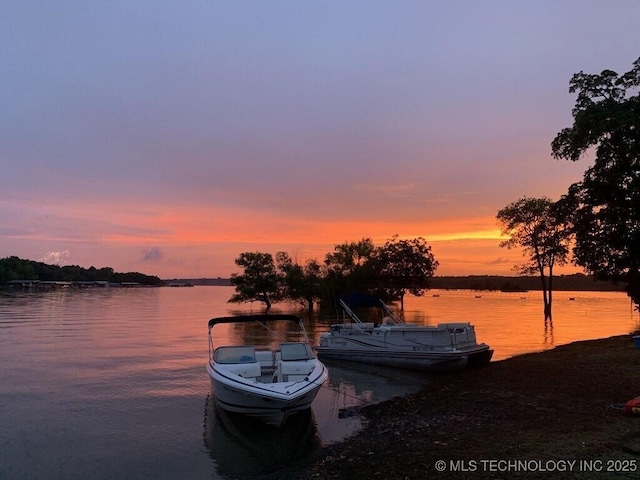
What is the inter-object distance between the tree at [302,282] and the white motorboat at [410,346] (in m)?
40.0

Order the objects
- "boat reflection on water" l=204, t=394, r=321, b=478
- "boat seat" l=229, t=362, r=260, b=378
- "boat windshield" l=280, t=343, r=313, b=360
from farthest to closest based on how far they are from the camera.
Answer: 1. "boat windshield" l=280, t=343, r=313, b=360
2. "boat seat" l=229, t=362, r=260, b=378
3. "boat reflection on water" l=204, t=394, r=321, b=478

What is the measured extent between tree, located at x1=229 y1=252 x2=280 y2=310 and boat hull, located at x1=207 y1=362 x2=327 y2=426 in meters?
57.2

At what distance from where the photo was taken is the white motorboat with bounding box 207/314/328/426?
1136 cm

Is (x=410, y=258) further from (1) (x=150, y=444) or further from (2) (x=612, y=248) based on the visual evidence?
(1) (x=150, y=444)

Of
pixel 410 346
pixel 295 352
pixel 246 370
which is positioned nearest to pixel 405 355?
pixel 410 346

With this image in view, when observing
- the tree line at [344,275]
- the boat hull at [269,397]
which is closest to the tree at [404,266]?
the tree line at [344,275]

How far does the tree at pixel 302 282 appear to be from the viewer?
6512cm

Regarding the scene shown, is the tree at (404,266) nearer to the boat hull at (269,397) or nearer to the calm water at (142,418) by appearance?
the calm water at (142,418)

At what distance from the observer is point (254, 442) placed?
11102mm

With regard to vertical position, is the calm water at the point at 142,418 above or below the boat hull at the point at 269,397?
below

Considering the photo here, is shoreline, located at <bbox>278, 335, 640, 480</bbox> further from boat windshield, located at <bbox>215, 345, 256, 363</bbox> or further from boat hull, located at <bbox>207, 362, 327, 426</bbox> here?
boat windshield, located at <bbox>215, 345, 256, 363</bbox>

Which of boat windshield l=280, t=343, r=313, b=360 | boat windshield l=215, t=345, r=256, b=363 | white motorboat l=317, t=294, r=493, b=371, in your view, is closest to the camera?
boat windshield l=215, t=345, r=256, b=363

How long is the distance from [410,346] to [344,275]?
143ft

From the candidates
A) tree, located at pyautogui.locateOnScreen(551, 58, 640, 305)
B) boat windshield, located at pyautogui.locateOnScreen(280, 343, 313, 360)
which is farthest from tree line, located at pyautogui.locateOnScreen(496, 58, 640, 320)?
boat windshield, located at pyautogui.locateOnScreen(280, 343, 313, 360)
